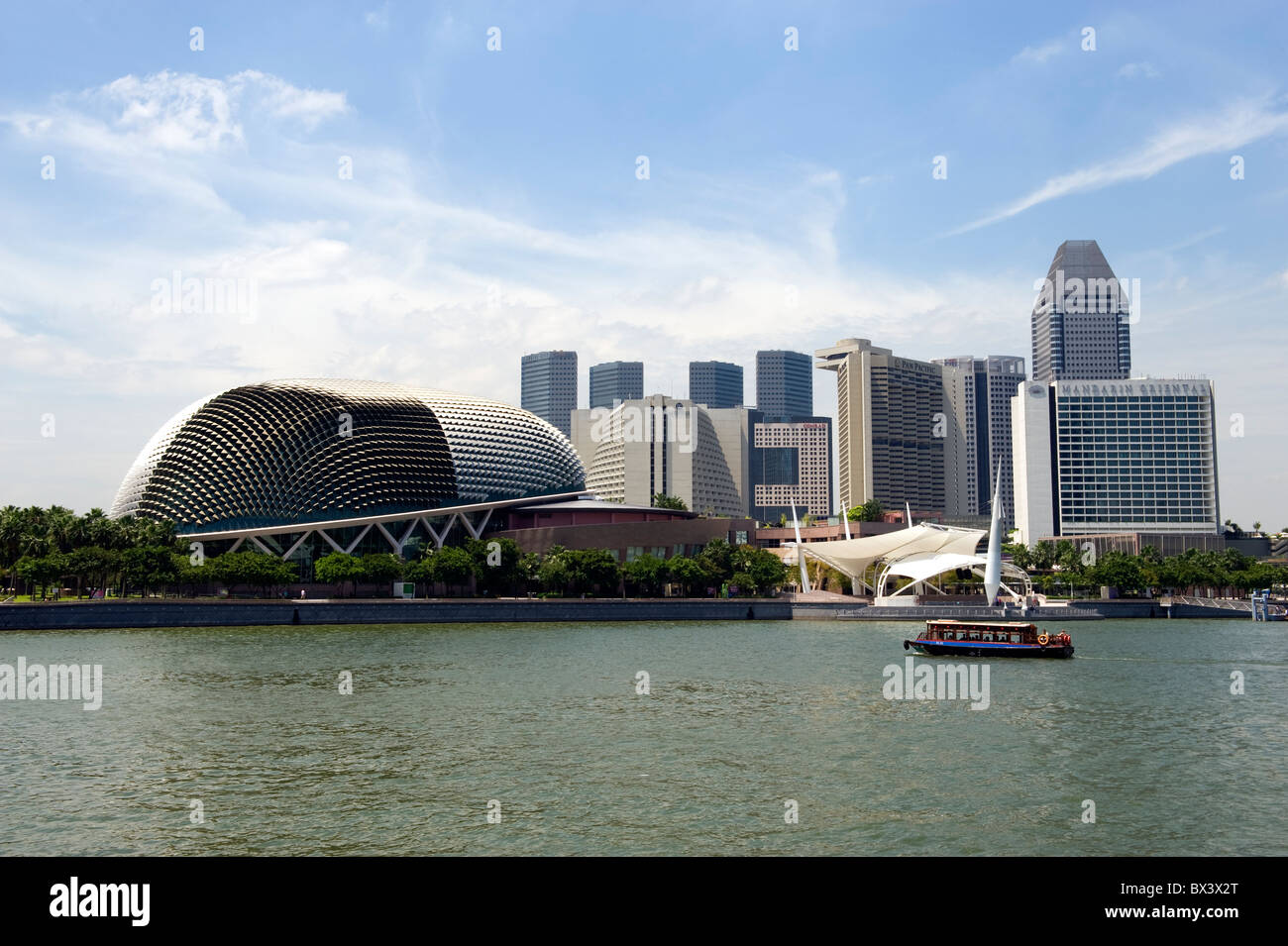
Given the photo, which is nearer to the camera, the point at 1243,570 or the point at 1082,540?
the point at 1243,570

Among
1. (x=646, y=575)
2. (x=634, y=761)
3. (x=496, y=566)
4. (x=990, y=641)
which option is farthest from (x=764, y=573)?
(x=634, y=761)

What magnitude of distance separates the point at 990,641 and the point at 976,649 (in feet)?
3.15

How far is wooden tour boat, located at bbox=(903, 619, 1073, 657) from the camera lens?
52.7 m

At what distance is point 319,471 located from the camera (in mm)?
101625

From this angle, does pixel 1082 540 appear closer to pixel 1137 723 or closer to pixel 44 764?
pixel 1137 723

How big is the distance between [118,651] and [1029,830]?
4409cm

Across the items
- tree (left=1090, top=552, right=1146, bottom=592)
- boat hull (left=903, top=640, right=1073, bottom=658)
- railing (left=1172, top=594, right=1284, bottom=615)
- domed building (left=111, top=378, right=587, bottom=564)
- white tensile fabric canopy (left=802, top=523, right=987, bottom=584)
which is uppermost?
domed building (left=111, top=378, right=587, bottom=564)

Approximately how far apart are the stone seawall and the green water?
2207 cm

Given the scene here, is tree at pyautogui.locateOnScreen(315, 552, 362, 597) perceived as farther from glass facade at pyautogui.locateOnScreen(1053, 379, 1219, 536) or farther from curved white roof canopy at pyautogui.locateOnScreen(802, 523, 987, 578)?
glass facade at pyautogui.locateOnScreen(1053, 379, 1219, 536)

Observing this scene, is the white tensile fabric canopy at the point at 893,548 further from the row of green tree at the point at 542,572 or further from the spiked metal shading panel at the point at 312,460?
the spiked metal shading panel at the point at 312,460

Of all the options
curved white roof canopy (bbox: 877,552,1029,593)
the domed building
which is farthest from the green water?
the domed building

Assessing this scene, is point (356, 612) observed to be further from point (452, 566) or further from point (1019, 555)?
point (1019, 555)

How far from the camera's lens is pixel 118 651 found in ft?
162
